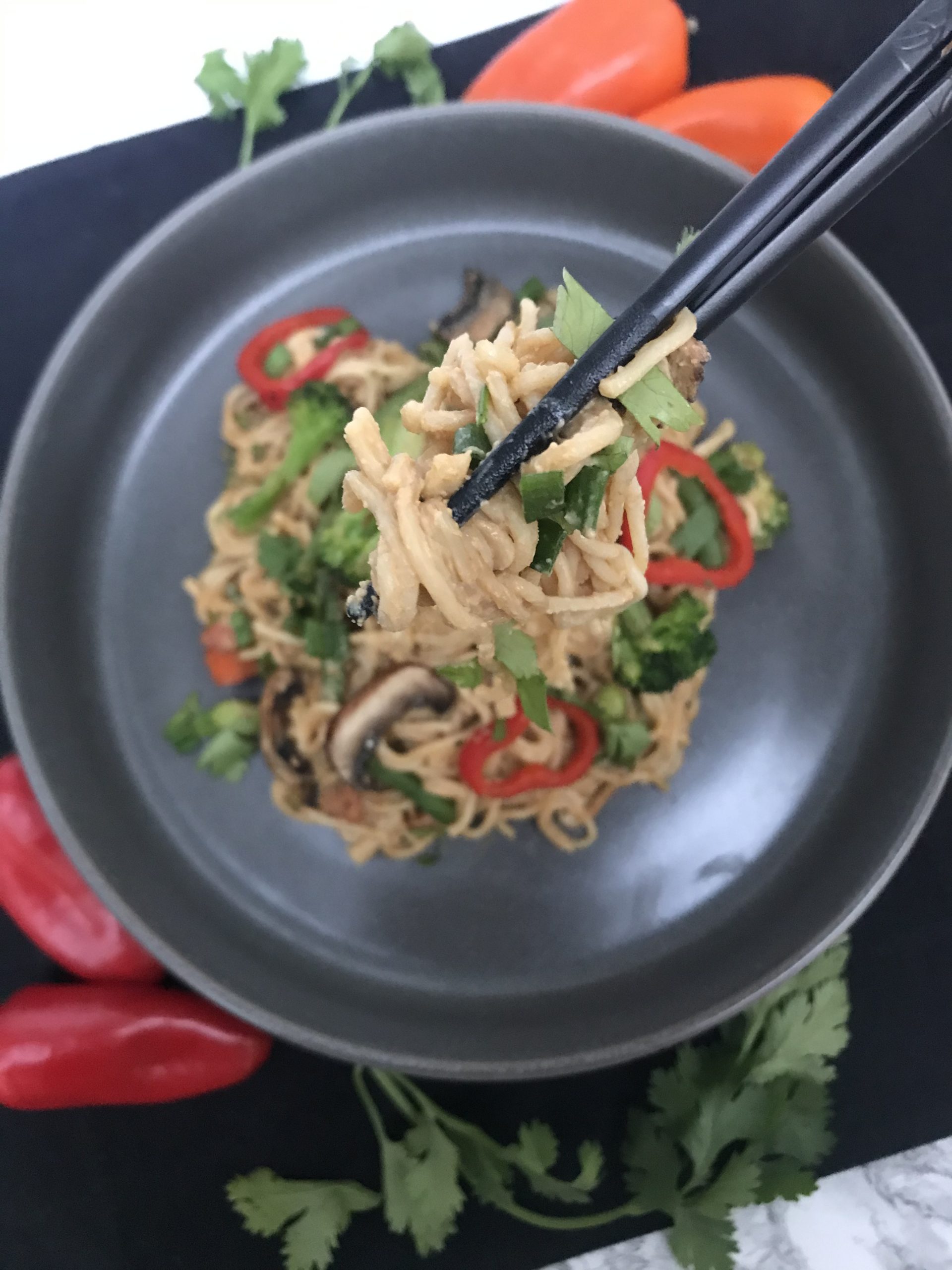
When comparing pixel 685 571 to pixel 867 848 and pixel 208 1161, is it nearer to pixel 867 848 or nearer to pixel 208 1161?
pixel 867 848

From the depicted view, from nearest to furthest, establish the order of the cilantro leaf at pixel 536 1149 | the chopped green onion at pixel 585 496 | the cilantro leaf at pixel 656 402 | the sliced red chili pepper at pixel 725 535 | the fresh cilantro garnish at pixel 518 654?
the cilantro leaf at pixel 656 402
the chopped green onion at pixel 585 496
the fresh cilantro garnish at pixel 518 654
the sliced red chili pepper at pixel 725 535
the cilantro leaf at pixel 536 1149

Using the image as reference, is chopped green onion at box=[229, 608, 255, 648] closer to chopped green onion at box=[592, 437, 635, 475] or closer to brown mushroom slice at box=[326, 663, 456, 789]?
brown mushroom slice at box=[326, 663, 456, 789]

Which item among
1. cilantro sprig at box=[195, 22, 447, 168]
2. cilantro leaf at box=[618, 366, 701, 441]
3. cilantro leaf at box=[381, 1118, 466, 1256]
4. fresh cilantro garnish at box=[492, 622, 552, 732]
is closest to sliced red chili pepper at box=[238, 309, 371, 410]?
cilantro sprig at box=[195, 22, 447, 168]

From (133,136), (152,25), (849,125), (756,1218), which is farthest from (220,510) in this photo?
(756,1218)

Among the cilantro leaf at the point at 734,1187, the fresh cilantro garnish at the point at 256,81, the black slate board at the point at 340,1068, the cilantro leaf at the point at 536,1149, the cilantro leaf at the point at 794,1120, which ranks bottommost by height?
the cilantro leaf at the point at 734,1187

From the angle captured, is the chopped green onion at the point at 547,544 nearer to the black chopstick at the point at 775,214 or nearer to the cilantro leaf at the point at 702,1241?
the black chopstick at the point at 775,214

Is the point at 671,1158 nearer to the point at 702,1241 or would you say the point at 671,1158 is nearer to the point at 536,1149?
the point at 702,1241

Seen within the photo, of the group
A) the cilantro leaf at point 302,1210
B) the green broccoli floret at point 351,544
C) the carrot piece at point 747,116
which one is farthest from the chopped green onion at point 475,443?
the cilantro leaf at point 302,1210

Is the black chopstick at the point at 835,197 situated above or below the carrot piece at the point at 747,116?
below
